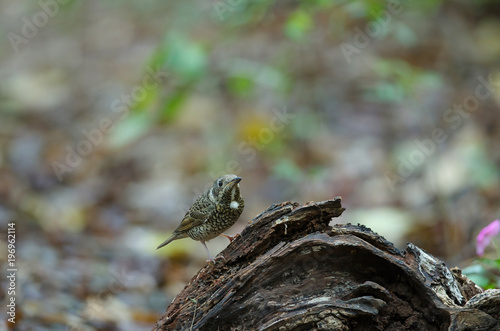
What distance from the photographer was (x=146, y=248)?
293 inches

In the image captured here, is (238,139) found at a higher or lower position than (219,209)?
higher

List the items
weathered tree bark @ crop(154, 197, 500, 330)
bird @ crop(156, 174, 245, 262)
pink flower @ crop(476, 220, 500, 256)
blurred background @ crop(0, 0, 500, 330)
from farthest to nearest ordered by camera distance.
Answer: blurred background @ crop(0, 0, 500, 330)
bird @ crop(156, 174, 245, 262)
pink flower @ crop(476, 220, 500, 256)
weathered tree bark @ crop(154, 197, 500, 330)

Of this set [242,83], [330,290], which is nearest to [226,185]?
[330,290]

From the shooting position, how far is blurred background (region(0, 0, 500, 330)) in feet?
20.9

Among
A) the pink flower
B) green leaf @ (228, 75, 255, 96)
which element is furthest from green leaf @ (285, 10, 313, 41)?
the pink flower

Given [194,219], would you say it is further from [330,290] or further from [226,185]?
[330,290]

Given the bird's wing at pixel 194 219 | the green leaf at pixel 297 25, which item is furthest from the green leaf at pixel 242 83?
the bird's wing at pixel 194 219

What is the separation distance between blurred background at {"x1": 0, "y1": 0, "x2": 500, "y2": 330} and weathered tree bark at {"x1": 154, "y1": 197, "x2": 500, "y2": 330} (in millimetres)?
2106

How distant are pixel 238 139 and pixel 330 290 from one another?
670cm

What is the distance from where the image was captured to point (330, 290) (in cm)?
307

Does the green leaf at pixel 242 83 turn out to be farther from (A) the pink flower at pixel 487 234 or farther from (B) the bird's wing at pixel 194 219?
(A) the pink flower at pixel 487 234

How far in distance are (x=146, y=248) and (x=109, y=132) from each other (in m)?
4.27

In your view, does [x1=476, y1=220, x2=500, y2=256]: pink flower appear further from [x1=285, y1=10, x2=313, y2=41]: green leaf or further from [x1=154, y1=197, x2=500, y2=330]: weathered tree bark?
[x1=285, y1=10, x2=313, y2=41]: green leaf

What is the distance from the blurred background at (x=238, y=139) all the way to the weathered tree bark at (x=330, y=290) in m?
2.11
